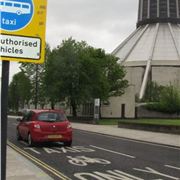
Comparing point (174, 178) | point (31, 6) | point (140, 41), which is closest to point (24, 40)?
point (31, 6)

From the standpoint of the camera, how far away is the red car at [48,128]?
845 inches

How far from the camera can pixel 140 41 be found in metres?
133

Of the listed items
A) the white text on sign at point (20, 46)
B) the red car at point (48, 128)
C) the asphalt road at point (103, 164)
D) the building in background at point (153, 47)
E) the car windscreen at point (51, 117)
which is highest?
Result: the building in background at point (153, 47)

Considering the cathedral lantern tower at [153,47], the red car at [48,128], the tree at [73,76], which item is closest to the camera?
the red car at [48,128]

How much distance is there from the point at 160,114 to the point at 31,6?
76269 mm

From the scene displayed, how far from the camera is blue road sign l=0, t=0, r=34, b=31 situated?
213 inches

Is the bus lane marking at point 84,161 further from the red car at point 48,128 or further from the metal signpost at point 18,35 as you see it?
the metal signpost at point 18,35

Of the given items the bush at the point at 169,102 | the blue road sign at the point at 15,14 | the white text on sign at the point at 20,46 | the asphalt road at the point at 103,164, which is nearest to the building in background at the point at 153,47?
the bush at the point at 169,102

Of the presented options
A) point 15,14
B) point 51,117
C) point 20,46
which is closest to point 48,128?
point 51,117

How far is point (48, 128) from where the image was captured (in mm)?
21531

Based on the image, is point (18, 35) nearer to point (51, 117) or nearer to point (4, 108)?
point (4, 108)

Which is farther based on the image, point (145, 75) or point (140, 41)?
point (140, 41)

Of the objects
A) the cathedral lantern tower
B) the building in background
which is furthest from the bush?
the cathedral lantern tower

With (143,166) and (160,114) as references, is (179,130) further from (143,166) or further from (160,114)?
(160,114)
